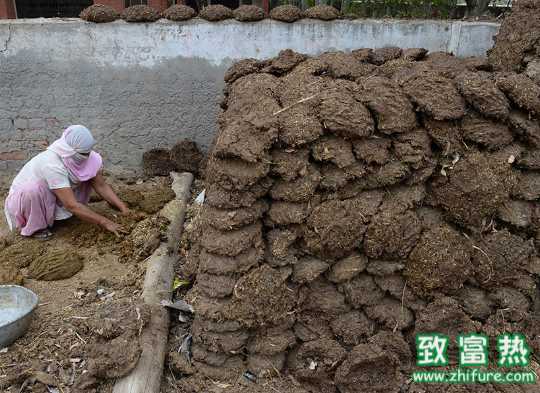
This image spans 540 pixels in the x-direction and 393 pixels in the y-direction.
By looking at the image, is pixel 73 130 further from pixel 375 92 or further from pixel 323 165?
pixel 375 92

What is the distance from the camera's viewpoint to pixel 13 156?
5.55 m

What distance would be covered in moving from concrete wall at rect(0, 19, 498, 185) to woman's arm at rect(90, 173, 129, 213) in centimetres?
105

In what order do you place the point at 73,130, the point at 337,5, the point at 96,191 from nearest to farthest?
the point at 73,130
the point at 96,191
the point at 337,5

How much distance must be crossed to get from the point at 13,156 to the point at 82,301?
2.90m

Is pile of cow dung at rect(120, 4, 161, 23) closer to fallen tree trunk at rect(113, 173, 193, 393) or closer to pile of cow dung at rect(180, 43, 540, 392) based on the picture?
fallen tree trunk at rect(113, 173, 193, 393)

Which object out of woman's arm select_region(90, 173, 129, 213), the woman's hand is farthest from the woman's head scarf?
the woman's hand

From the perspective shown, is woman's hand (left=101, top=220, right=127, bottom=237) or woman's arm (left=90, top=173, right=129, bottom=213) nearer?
woman's hand (left=101, top=220, right=127, bottom=237)

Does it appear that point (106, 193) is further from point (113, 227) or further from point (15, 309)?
point (15, 309)

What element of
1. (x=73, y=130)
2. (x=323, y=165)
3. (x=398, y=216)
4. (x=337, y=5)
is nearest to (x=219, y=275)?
(x=323, y=165)

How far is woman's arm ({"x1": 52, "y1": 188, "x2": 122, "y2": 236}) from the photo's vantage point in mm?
4078

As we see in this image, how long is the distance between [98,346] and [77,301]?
2.62 ft

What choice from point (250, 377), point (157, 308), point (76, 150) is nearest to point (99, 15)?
point (76, 150)

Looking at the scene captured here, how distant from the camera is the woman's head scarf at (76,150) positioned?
4039mm

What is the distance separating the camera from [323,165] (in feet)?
9.78
